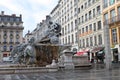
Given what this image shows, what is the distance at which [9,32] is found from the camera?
108 m

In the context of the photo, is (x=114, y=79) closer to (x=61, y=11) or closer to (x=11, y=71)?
(x=11, y=71)

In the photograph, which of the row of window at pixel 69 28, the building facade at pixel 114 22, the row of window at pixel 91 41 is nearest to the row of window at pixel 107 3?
the building facade at pixel 114 22

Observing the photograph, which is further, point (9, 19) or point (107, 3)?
point (9, 19)

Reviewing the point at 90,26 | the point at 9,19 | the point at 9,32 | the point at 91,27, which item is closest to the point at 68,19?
the point at 90,26

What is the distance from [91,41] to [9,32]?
210ft

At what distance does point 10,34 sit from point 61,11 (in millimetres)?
41974

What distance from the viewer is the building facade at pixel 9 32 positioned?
106812 millimetres

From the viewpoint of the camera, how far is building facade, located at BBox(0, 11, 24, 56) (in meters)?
107

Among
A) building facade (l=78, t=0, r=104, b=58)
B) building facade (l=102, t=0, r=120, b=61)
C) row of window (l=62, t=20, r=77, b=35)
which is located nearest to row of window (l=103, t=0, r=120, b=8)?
building facade (l=102, t=0, r=120, b=61)

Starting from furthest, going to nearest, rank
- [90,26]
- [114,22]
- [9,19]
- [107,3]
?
[9,19] < [90,26] < [107,3] < [114,22]

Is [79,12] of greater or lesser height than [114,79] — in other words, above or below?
above

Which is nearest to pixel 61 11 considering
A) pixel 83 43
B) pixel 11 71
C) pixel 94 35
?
pixel 83 43

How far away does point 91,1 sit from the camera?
5100cm

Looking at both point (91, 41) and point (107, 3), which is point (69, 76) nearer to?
point (107, 3)
